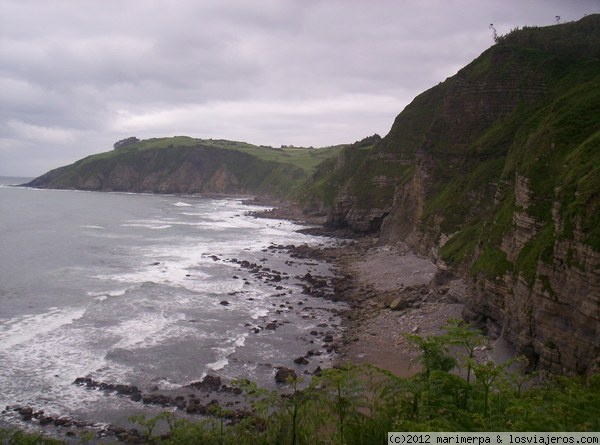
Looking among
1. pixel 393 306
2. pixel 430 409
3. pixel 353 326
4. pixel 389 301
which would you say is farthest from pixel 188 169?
pixel 430 409

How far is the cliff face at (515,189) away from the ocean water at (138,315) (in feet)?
35.2

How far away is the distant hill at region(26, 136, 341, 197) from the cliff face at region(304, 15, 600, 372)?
343ft

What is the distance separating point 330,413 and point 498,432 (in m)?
4.34

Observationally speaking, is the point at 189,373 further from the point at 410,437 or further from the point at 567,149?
the point at 567,149

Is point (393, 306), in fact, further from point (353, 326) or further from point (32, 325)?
point (32, 325)

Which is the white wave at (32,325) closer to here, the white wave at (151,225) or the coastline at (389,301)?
the coastline at (389,301)

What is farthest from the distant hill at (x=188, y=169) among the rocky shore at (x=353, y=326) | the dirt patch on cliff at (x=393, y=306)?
the dirt patch on cliff at (x=393, y=306)

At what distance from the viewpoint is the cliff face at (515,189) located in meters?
19.3

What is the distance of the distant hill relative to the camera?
182125mm

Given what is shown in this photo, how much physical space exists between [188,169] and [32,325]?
159m

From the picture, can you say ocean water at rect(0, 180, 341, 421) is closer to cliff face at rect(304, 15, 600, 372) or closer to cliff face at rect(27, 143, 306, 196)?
cliff face at rect(304, 15, 600, 372)

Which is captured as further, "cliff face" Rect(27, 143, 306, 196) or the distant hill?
"cliff face" Rect(27, 143, 306, 196)

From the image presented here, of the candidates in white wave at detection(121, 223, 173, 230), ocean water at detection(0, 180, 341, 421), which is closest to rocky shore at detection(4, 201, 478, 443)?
ocean water at detection(0, 180, 341, 421)

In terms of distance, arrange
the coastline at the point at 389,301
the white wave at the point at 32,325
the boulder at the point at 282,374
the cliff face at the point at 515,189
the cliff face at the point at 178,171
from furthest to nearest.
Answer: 1. the cliff face at the point at 178,171
2. the white wave at the point at 32,325
3. the coastline at the point at 389,301
4. the boulder at the point at 282,374
5. the cliff face at the point at 515,189
